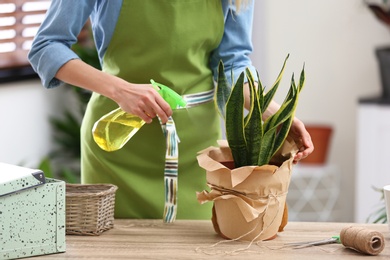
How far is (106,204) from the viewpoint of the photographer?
6.59 feet

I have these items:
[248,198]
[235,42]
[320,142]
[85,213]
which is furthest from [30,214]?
[320,142]

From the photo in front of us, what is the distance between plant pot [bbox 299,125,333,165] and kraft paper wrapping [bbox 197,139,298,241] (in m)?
3.11

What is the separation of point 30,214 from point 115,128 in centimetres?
43

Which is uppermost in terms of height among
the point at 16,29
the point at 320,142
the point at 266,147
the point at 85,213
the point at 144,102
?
the point at 16,29

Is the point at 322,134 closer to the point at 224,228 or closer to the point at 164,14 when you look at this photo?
the point at 164,14

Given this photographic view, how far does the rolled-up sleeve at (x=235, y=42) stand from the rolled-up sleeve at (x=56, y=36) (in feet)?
1.29

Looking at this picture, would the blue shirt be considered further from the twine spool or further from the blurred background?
the blurred background

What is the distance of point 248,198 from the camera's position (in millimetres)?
1898

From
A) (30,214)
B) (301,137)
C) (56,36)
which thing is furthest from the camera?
(56,36)

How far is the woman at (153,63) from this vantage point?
2.27m

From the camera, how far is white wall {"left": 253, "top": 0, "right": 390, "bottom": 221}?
526cm

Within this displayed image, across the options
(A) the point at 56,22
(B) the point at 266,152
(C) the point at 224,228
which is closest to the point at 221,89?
(B) the point at 266,152

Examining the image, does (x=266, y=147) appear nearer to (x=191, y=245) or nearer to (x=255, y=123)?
(x=255, y=123)

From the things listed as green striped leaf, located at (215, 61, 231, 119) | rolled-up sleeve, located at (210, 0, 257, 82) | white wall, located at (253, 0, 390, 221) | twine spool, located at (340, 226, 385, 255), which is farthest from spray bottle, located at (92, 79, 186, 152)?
white wall, located at (253, 0, 390, 221)
